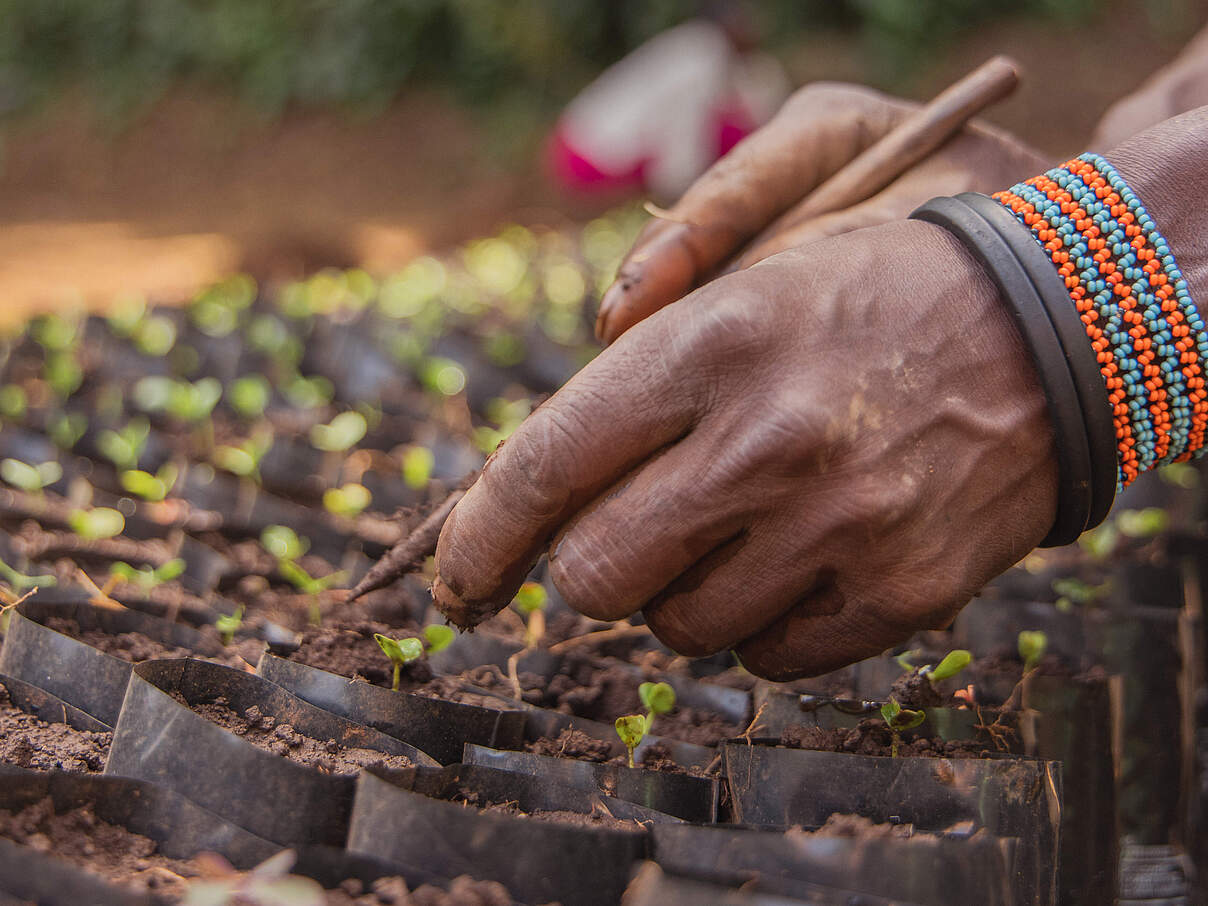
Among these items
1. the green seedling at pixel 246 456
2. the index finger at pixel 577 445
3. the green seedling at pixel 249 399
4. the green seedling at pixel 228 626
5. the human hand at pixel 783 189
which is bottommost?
the green seedling at pixel 228 626

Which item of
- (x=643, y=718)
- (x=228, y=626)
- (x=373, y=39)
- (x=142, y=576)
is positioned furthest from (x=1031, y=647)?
(x=373, y=39)

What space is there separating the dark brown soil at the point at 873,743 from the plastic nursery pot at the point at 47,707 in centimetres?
79

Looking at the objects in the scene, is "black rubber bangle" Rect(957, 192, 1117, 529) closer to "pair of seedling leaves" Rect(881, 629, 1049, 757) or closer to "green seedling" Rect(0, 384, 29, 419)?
"pair of seedling leaves" Rect(881, 629, 1049, 757)

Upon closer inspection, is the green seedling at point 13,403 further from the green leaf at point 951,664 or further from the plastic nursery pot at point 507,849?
the green leaf at point 951,664

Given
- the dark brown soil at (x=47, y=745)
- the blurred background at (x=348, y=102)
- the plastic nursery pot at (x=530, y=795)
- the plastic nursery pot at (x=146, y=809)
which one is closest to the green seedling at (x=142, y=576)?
the dark brown soil at (x=47, y=745)

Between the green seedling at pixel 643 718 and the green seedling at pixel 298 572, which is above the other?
the green seedling at pixel 298 572

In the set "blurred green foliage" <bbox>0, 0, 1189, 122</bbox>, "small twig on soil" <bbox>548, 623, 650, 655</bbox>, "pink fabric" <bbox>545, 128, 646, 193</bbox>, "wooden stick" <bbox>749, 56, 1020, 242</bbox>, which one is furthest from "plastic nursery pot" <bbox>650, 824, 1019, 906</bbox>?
"blurred green foliage" <bbox>0, 0, 1189, 122</bbox>

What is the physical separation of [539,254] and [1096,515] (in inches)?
170

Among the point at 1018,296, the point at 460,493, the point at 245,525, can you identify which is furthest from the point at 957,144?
the point at 245,525

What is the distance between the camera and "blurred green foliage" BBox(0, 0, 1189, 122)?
10.1 meters

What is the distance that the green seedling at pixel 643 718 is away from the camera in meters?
1.15

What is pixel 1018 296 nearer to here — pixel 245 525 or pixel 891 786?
pixel 891 786

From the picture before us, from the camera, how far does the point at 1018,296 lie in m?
1.18

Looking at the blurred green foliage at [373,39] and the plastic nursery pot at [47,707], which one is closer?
the plastic nursery pot at [47,707]
